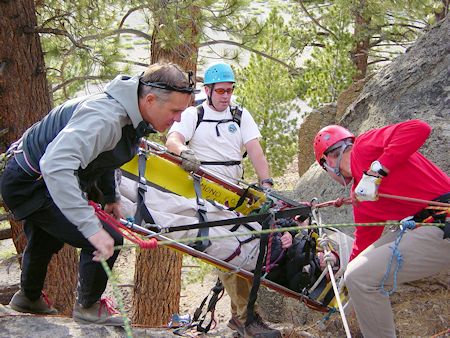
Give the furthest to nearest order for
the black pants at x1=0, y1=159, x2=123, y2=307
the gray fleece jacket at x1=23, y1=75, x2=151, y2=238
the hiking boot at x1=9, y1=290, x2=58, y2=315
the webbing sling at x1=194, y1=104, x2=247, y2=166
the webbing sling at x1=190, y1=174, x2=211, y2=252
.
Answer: the webbing sling at x1=194, y1=104, x2=247, y2=166 < the webbing sling at x1=190, y1=174, x2=211, y2=252 < the hiking boot at x1=9, y1=290, x2=58, y2=315 < the black pants at x1=0, y1=159, x2=123, y2=307 < the gray fleece jacket at x1=23, y1=75, x2=151, y2=238

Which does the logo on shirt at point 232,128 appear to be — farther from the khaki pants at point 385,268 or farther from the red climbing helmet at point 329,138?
the khaki pants at point 385,268

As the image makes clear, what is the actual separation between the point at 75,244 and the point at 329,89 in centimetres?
1202

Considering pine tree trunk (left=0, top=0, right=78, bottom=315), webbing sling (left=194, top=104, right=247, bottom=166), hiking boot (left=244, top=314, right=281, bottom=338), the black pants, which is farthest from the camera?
pine tree trunk (left=0, top=0, right=78, bottom=315)

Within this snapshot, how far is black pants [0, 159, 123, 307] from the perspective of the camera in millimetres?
4094

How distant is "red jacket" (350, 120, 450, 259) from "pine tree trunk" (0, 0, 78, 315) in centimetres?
436

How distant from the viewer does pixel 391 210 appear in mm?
4566

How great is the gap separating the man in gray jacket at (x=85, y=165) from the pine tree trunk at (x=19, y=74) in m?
3.35

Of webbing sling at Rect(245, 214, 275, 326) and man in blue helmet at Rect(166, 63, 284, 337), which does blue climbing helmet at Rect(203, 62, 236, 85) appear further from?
webbing sling at Rect(245, 214, 275, 326)

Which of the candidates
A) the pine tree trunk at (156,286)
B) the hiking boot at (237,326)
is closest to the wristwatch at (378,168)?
the hiking boot at (237,326)

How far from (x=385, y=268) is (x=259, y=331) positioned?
1414 mm

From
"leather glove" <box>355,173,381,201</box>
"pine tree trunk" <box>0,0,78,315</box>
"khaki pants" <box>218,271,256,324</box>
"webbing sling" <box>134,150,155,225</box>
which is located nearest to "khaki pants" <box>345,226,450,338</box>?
"leather glove" <box>355,173,381,201</box>

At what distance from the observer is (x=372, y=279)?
428cm

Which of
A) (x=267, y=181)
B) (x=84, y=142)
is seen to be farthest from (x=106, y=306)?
(x=267, y=181)

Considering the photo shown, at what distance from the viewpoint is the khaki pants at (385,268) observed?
4293mm
